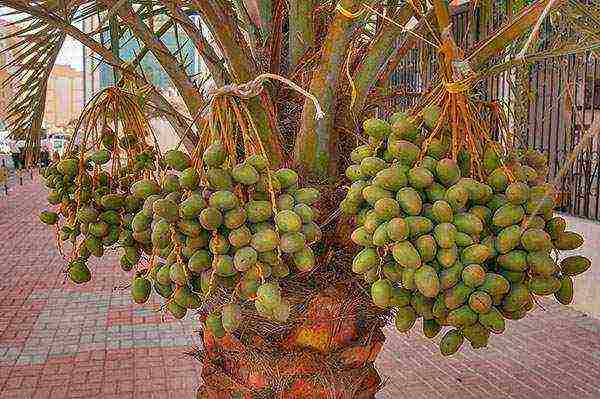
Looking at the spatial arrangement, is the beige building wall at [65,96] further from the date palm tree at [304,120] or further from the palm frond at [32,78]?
the date palm tree at [304,120]

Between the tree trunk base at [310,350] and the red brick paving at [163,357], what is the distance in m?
2.62

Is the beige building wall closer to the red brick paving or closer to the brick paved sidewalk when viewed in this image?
the brick paved sidewalk

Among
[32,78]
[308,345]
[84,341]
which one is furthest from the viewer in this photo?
[84,341]

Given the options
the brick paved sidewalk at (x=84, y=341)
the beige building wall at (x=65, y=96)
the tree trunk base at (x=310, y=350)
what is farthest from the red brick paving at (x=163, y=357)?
the beige building wall at (x=65, y=96)

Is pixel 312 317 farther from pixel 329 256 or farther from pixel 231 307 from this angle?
pixel 231 307

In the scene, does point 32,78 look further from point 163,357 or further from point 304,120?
point 163,357

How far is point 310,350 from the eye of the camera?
1821mm

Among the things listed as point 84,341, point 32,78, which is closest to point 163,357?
point 84,341

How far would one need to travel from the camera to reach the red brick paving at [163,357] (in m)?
4.44

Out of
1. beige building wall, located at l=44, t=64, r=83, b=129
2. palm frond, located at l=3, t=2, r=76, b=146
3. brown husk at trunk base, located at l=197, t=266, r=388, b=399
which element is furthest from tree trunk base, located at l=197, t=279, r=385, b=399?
beige building wall, located at l=44, t=64, r=83, b=129

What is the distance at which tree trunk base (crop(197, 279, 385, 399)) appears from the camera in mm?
1793

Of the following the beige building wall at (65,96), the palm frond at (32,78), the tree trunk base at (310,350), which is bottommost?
the beige building wall at (65,96)

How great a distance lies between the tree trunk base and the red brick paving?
2616 millimetres

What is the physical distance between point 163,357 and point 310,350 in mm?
3511
